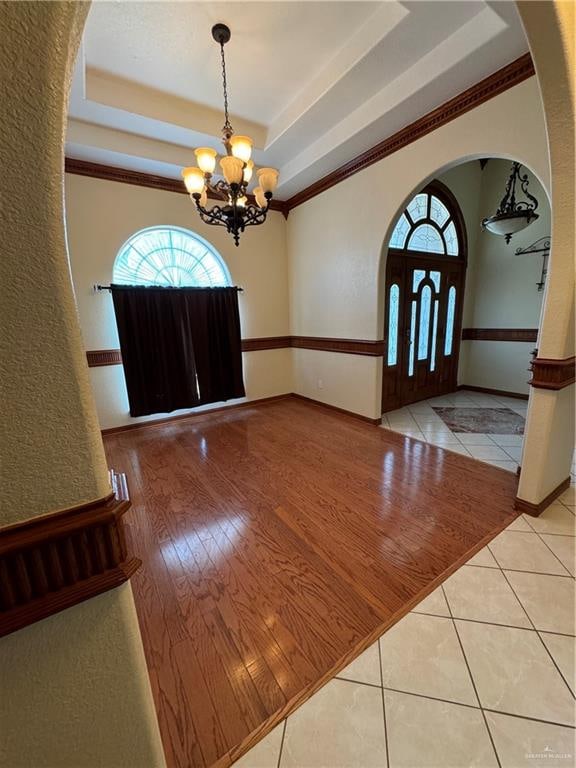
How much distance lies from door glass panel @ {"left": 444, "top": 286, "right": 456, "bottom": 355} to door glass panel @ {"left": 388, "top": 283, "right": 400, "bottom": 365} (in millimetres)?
1159

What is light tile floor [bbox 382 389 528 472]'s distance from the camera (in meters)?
2.80

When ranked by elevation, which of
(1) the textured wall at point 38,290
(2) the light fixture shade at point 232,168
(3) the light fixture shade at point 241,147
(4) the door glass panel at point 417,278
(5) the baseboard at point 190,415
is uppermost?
(3) the light fixture shade at point 241,147

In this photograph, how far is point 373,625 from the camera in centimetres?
134

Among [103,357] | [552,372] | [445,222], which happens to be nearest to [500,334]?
[445,222]

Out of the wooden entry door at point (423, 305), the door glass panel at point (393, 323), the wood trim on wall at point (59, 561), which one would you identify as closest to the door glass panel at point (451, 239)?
the wooden entry door at point (423, 305)

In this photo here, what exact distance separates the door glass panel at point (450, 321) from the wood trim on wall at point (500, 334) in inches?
15.5

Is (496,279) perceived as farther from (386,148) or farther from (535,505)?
(535,505)

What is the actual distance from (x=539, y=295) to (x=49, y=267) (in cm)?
528

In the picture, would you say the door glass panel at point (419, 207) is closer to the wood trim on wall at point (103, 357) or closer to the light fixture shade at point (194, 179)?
the light fixture shade at point (194, 179)

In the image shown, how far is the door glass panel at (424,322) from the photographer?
4.19m

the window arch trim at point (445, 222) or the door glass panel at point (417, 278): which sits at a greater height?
the window arch trim at point (445, 222)

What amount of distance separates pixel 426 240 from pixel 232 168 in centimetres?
304

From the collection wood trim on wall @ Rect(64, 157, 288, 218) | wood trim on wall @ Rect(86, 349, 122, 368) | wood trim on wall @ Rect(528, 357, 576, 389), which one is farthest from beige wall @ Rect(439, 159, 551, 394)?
wood trim on wall @ Rect(86, 349, 122, 368)

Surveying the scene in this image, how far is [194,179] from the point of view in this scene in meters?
2.28
